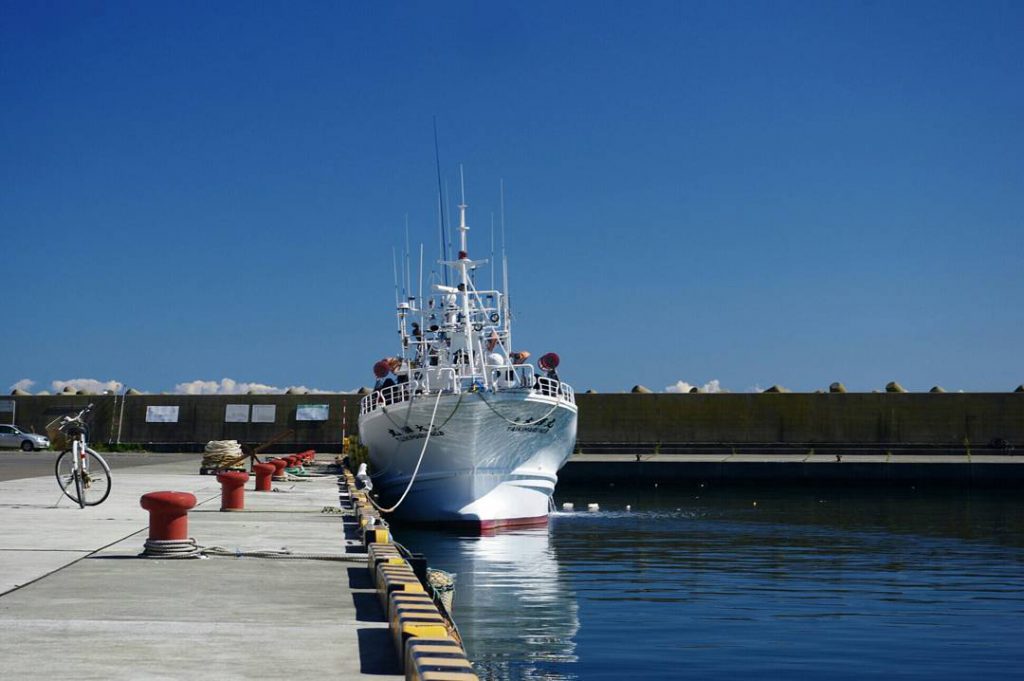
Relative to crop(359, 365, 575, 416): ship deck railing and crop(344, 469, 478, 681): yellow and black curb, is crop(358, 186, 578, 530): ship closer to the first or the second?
crop(359, 365, 575, 416): ship deck railing

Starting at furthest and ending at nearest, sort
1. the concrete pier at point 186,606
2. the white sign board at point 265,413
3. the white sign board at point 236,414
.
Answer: the white sign board at point 236,414 < the white sign board at point 265,413 < the concrete pier at point 186,606

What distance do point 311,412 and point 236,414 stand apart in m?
4.18

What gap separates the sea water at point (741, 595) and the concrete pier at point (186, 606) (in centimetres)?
263

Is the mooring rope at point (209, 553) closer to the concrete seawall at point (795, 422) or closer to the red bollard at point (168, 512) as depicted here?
the red bollard at point (168, 512)

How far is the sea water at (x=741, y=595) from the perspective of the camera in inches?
576

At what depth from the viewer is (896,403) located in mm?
58312

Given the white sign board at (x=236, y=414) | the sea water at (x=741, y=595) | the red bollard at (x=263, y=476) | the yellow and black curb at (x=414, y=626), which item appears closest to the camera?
the yellow and black curb at (x=414, y=626)

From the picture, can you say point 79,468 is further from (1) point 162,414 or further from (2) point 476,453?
(1) point 162,414

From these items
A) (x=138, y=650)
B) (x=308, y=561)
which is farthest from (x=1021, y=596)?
(x=138, y=650)

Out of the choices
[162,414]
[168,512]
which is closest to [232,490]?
[168,512]

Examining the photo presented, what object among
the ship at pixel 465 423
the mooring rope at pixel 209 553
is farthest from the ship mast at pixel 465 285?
the mooring rope at pixel 209 553

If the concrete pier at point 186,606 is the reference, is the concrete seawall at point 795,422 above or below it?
above

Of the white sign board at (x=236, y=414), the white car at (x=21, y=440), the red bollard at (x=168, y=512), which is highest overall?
the white sign board at (x=236, y=414)

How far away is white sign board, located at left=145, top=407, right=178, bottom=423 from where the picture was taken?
64.8 meters
